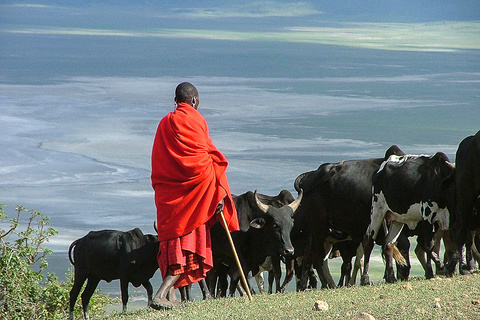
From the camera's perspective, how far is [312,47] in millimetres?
77438

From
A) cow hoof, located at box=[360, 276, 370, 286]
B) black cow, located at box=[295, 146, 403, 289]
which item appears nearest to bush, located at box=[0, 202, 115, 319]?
black cow, located at box=[295, 146, 403, 289]

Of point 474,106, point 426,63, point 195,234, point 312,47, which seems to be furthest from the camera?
point 312,47

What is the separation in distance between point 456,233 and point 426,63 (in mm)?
54051

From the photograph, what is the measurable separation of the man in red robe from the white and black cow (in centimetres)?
231

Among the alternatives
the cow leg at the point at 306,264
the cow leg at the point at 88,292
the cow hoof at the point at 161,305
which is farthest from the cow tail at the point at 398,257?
the cow leg at the point at 88,292

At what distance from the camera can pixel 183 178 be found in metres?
9.31

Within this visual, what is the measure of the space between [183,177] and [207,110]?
28.7m

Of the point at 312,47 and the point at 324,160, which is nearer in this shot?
the point at 324,160

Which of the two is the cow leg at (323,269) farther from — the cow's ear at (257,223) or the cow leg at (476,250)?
the cow leg at (476,250)

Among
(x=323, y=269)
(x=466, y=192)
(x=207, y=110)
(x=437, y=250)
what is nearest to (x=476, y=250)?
(x=437, y=250)

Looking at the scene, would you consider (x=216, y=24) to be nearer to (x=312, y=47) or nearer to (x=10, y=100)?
(x=312, y=47)

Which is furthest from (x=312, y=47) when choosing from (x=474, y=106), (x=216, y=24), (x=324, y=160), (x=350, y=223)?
(x=350, y=223)

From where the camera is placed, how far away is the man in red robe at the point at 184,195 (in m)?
9.27

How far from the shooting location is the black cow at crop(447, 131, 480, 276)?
9914 millimetres
